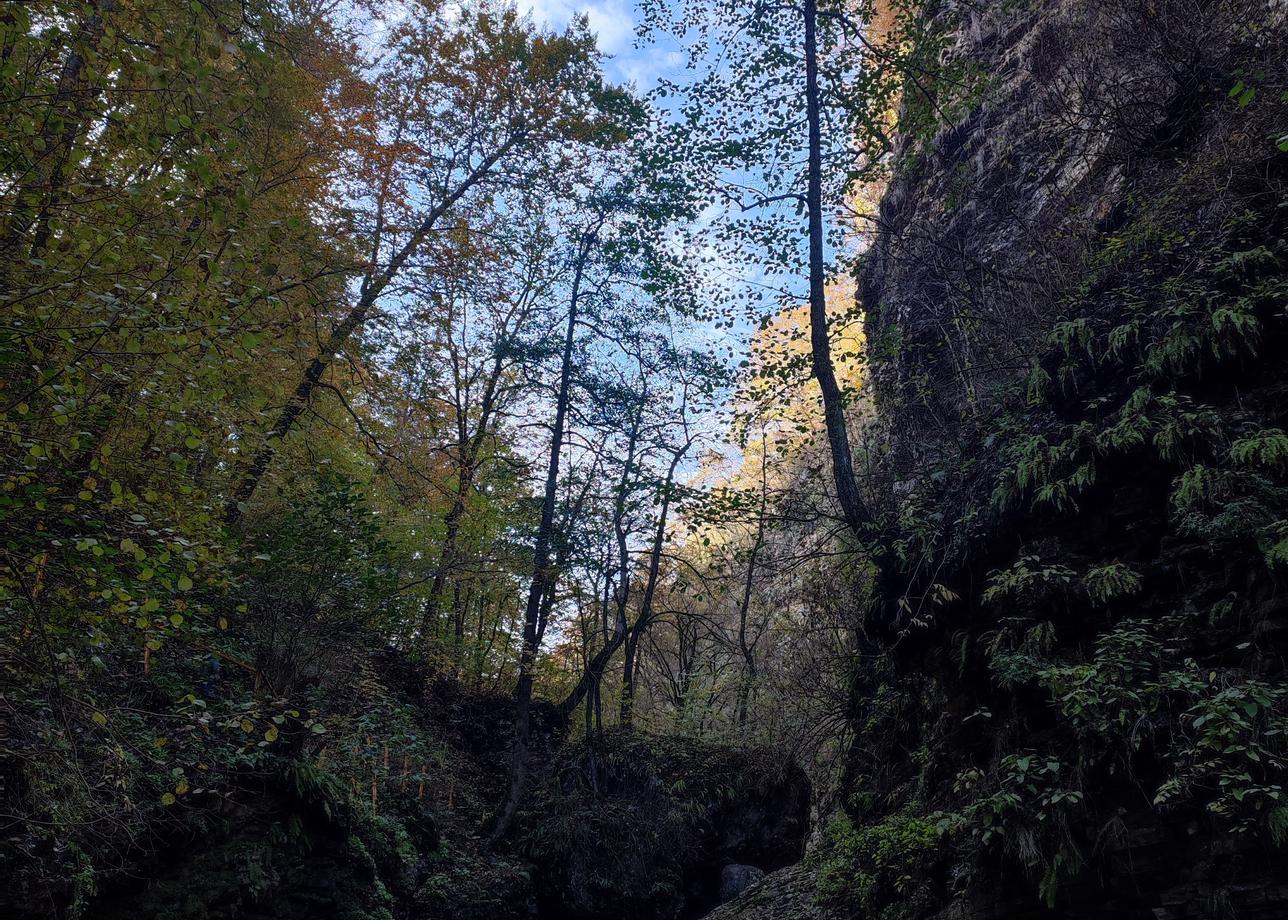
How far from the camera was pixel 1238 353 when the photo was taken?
523 centimetres

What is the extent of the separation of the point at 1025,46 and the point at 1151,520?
8.61 metres

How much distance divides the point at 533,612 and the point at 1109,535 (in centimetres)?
1001

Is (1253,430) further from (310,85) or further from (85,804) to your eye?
(310,85)

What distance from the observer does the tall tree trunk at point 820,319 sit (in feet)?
25.8

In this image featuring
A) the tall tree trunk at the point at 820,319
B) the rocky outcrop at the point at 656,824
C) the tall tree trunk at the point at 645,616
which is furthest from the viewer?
the tall tree trunk at the point at 645,616

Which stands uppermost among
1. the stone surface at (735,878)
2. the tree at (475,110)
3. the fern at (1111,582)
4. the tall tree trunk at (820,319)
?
the tree at (475,110)

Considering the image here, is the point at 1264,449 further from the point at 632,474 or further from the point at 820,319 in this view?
the point at 632,474

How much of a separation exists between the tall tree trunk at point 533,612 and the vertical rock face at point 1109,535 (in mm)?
6386

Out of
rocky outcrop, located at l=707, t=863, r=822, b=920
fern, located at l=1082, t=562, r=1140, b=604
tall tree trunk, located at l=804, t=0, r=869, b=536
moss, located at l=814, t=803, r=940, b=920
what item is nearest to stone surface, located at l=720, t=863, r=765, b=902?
rocky outcrop, located at l=707, t=863, r=822, b=920

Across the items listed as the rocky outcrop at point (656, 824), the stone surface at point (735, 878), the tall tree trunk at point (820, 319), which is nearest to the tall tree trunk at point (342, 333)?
the tall tree trunk at point (820, 319)

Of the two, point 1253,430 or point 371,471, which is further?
point 371,471

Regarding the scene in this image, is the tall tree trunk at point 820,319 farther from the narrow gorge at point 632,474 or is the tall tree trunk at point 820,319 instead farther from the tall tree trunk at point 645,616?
the tall tree trunk at point 645,616

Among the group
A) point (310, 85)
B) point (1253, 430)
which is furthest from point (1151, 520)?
point (310, 85)

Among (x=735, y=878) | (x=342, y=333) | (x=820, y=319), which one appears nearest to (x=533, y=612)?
(x=735, y=878)
